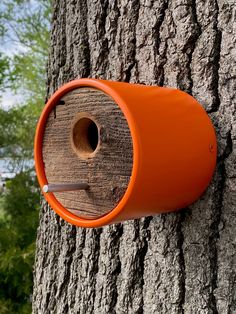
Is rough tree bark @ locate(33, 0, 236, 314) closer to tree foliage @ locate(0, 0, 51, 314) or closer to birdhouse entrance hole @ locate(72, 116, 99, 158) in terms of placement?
birdhouse entrance hole @ locate(72, 116, 99, 158)

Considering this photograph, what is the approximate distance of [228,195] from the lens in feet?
3.51

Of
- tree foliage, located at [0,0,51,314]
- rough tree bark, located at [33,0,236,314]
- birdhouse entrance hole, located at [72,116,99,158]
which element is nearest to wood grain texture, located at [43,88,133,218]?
birdhouse entrance hole, located at [72,116,99,158]

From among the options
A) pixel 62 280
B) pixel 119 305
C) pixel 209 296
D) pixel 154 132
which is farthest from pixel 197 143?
pixel 62 280

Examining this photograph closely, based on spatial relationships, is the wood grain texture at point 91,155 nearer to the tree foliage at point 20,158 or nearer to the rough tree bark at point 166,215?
the rough tree bark at point 166,215

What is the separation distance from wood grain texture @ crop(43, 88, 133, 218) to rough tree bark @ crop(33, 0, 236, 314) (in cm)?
27

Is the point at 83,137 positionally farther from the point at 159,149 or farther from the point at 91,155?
the point at 159,149

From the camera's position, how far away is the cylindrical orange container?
85 cm

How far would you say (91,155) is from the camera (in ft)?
3.16

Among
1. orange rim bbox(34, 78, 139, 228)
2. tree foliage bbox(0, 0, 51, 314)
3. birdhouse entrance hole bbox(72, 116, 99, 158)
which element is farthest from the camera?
tree foliage bbox(0, 0, 51, 314)

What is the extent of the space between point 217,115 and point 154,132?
268 millimetres

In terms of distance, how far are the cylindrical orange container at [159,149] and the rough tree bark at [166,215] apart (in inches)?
2.6

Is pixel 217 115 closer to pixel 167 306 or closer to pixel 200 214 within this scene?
pixel 200 214

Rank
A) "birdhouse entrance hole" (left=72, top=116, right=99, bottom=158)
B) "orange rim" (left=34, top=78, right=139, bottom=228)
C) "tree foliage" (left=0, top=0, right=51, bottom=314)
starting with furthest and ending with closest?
"tree foliage" (left=0, top=0, right=51, bottom=314) → "birdhouse entrance hole" (left=72, top=116, right=99, bottom=158) → "orange rim" (left=34, top=78, right=139, bottom=228)

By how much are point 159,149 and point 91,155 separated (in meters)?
0.16
